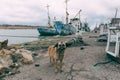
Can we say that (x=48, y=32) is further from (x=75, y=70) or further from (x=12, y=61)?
(x=75, y=70)

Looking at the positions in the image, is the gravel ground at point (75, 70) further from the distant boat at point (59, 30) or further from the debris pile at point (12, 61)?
the distant boat at point (59, 30)

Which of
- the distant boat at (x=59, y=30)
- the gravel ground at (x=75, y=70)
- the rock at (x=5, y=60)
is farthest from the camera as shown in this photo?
the distant boat at (x=59, y=30)

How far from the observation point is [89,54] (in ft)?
46.4

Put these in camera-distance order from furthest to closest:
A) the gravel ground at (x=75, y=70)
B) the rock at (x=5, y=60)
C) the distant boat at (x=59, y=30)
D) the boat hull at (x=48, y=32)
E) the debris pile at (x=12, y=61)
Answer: the boat hull at (x=48, y=32) → the distant boat at (x=59, y=30) → the rock at (x=5, y=60) → the debris pile at (x=12, y=61) → the gravel ground at (x=75, y=70)

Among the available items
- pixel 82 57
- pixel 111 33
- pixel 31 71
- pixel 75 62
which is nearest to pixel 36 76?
pixel 31 71

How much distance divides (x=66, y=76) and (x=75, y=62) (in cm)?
242

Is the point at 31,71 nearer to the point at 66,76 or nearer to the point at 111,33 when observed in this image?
the point at 66,76

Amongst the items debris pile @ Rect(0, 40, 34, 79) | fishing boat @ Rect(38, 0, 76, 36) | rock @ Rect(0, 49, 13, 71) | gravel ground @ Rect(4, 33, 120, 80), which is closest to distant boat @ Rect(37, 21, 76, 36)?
fishing boat @ Rect(38, 0, 76, 36)

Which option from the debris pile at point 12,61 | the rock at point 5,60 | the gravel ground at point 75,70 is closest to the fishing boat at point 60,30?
the debris pile at point 12,61

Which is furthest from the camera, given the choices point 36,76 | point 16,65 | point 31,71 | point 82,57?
point 82,57

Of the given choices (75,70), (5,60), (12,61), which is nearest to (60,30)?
(12,61)

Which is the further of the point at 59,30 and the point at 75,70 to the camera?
the point at 59,30

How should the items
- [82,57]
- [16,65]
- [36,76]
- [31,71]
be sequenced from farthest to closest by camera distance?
[82,57] → [16,65] → [31,71] → [36,76]

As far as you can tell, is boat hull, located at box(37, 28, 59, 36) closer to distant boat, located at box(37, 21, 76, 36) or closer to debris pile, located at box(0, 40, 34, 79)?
distant boat, located at box(37, 21, 76, 36)
